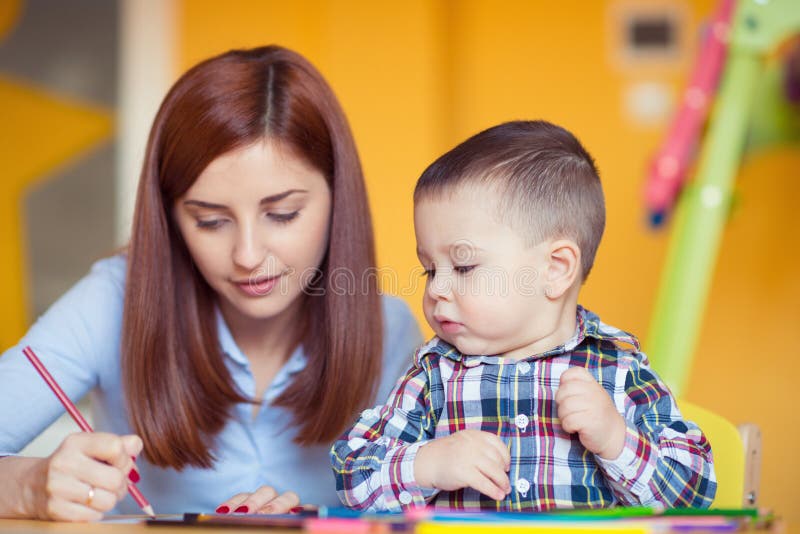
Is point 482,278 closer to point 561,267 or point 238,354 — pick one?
point 561,267

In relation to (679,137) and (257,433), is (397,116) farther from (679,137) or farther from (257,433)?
(257,433)

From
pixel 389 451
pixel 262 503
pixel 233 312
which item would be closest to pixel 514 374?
pixel 389 451

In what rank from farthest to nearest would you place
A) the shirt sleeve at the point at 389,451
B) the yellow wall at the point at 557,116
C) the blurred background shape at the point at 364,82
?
the blurred background shape at the point at 364,82, the yellow wall at the point at 557,116, the shirt sleeve at the point at 389,451

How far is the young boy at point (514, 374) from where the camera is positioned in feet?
2.95

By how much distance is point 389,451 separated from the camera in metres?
0.95

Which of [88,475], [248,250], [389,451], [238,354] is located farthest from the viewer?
[238,354]

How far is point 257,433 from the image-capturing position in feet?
4.39

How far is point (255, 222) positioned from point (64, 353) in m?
0.33

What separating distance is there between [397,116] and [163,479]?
79.5 inches

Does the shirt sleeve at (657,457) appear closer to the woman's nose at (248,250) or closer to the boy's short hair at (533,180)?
the boy's short hair at (533,180)

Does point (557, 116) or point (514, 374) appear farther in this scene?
point (557, 116)

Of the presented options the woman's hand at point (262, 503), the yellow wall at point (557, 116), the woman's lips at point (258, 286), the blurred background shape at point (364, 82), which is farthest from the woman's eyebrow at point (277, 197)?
the blurred background shape at point (364, 82)

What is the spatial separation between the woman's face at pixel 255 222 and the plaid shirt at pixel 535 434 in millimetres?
269

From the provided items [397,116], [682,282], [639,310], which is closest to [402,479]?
[682,282]
